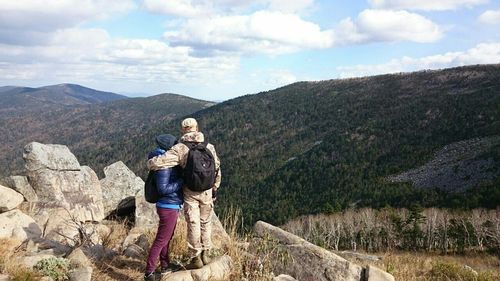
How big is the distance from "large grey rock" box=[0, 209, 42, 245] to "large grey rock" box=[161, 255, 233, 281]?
14.3 ft

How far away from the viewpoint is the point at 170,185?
7551 millimetres

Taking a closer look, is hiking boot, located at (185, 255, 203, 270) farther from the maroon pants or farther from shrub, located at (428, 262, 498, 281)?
shrub, located at (428, 262, 498, 281)

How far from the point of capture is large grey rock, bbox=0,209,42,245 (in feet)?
31.7

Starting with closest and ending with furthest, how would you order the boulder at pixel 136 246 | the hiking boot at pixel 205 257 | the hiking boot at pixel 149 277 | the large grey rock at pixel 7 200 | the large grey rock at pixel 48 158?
the hiking boot at pixel 149 277 < the hiking boot at pixel 205 257 < the boulder at pixel 136 246 < the large grey rock at pixel 7 200 < the large grey rock at pixel 48 158

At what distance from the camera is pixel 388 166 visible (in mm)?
158500

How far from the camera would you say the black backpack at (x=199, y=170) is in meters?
7.39

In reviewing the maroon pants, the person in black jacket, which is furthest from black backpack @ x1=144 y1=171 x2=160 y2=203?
the maroon pants

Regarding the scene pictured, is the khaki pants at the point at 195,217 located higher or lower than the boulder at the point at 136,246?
higher

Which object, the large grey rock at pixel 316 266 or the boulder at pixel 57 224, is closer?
the large grey rock at pixel 316 266

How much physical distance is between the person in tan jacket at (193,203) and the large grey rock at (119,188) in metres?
7.61

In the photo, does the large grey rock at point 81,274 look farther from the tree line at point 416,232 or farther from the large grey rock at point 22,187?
the tree line at point 416,232

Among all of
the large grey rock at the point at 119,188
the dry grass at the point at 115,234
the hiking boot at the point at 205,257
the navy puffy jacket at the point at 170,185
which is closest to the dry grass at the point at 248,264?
the hiking boot at the point at 205,257

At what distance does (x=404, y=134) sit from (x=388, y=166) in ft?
109

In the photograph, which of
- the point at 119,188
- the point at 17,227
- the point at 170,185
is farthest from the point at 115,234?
the point at 170,185
